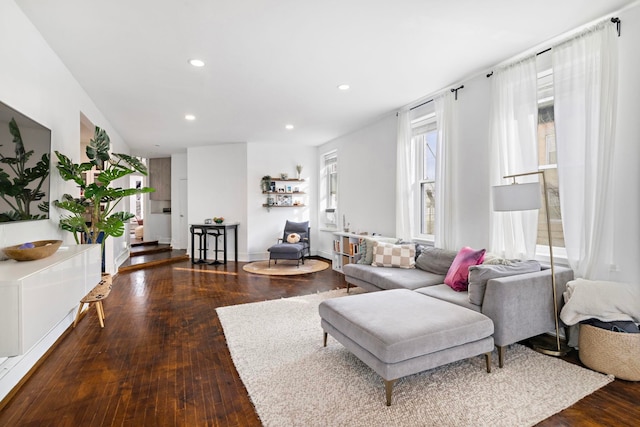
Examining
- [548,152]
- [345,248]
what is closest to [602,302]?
[548,152]

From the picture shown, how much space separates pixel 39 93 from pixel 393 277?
12.3 ft

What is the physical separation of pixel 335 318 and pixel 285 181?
211 inches

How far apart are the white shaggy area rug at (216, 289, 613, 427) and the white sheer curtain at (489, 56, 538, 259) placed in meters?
1.01

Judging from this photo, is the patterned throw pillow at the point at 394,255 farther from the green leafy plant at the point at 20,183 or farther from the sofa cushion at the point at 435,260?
the green leafy plant at the point at 20,183

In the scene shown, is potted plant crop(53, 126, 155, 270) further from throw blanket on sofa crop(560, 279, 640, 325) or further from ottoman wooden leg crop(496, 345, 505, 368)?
throw blanket on sofa crop(560, 279, 640, 325)

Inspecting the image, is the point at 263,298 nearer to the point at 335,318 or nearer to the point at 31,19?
the point at 335,318

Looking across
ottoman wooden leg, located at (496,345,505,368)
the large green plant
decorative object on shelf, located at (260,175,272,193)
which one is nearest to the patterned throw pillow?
ottoman wooden leg, located at (496,345,505,368)

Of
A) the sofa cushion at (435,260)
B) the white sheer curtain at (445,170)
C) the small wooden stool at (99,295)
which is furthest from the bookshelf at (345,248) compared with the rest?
the small wooden stool at (99,295)

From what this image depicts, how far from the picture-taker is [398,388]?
2150 mm

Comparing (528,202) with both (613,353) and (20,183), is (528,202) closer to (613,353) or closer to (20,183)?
(613,353)

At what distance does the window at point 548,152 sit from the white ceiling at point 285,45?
1.28 ft

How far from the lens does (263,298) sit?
14.1 feet

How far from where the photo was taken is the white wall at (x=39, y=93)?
223cm

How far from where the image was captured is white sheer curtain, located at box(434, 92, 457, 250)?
152 inches
